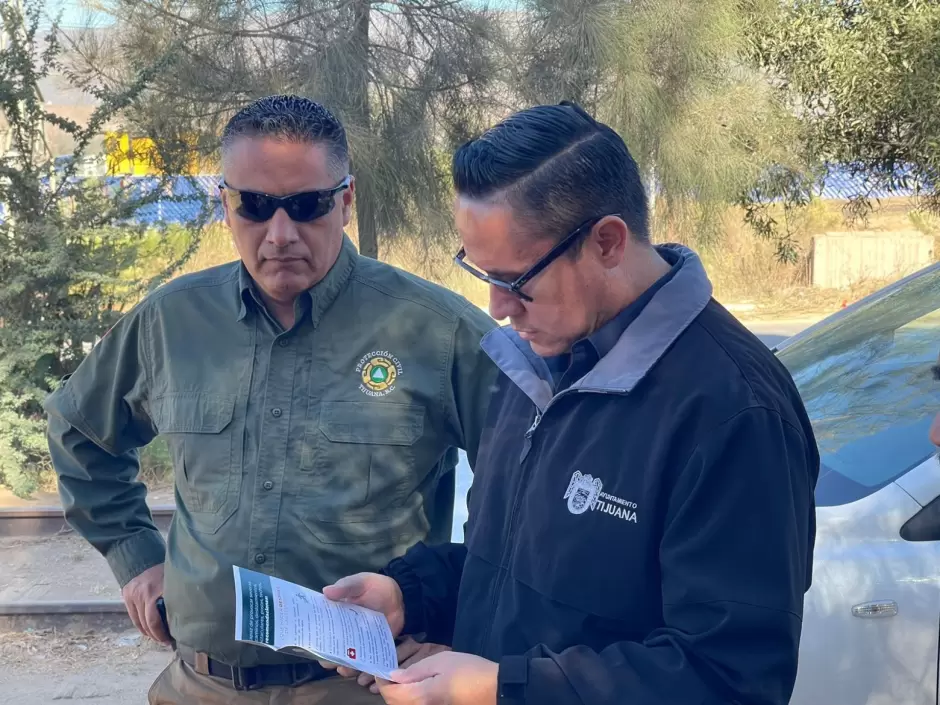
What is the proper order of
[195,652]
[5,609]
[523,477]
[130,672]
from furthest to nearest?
[5,609], [130,672], [195,652], [523,477]

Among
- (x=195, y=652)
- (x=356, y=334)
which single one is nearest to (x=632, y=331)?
(x=356, y=334)

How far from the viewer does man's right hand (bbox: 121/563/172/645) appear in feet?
8.72

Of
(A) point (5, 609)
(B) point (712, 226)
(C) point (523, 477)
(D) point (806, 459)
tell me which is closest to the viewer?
(D) point (806, 459)

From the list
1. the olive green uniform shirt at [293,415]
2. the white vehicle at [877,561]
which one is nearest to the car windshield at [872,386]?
the white vehicle at [877,561]

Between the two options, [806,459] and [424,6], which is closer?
[806,459]

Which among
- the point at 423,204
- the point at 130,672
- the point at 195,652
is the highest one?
the point at 423,204

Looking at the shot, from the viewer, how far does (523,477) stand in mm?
1729

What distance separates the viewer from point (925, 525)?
2.85 m

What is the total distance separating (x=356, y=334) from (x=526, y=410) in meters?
0.83

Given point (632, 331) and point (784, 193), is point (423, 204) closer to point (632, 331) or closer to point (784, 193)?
point (784, 193)

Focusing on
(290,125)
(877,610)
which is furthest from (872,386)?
(290,125)

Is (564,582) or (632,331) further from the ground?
(632,331)

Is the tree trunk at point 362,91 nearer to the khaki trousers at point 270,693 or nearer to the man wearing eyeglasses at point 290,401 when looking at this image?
the man wearing eyeglasses at point 290,401

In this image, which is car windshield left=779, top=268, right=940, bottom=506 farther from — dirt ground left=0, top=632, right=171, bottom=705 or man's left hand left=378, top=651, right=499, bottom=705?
dirt ground left=0, top=632, right=171, bottom=705
